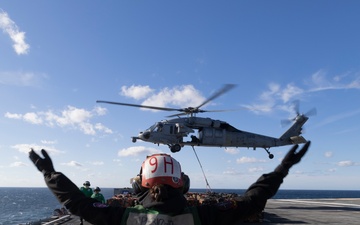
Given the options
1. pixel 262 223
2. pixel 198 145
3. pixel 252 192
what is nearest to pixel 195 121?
pixel 198 145

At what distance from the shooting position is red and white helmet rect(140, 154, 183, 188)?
280cm

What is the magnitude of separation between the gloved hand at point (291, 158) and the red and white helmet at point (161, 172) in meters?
0.91

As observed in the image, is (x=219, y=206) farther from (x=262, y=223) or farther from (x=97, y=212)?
(x=262, y=223)

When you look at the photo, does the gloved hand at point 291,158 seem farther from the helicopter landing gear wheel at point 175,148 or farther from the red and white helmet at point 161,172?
the helicopter landing gear wheel at point 175,148

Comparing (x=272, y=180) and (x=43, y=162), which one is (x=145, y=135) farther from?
(x=272, y=180)

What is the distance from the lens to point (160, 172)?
2.81 meters

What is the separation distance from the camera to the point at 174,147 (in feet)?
92.5

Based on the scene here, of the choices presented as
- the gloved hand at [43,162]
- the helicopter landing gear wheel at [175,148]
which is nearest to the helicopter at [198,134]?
the helicopter landing gear wheel at [175,148]

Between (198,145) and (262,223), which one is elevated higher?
(198,145)

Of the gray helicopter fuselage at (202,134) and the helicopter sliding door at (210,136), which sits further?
the helicopter sliding door at (210,136)

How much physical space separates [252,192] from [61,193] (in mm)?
1610

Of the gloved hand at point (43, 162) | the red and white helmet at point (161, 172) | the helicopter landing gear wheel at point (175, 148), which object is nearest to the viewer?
the red and white helmet at point (161, 172)

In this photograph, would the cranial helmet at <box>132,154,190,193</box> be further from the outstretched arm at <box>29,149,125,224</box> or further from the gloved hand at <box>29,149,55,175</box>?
the gloved hand at <box>29,149,55,175</box>

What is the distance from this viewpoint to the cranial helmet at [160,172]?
280cm
